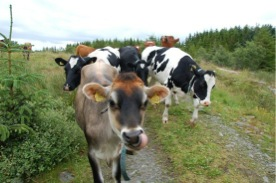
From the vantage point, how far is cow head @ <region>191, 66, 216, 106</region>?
6.46 meters

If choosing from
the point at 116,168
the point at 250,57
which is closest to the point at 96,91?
the point at 116,168

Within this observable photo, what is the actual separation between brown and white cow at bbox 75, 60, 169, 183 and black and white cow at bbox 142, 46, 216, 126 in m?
2.73

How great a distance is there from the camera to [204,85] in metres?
6.49

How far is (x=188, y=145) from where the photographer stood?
6.35 meters

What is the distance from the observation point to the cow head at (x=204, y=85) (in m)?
6.46

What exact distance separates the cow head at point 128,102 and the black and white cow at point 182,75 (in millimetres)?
3363

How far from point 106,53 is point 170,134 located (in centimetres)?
333

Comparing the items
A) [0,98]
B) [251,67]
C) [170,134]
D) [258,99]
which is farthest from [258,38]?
[0,98]

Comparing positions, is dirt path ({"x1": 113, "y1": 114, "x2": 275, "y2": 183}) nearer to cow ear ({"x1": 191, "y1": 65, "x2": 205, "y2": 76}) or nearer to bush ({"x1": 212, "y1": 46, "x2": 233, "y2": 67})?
cow ear ({"x1": 191, "y1": 65, "x2": 205, "y2": 76})

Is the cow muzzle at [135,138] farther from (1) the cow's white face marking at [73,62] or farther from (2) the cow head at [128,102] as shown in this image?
(1) the cow's white face marking at [73,62]

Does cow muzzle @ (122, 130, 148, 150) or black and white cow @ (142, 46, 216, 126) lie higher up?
black and white cow @ (142, 46, 216, 126)

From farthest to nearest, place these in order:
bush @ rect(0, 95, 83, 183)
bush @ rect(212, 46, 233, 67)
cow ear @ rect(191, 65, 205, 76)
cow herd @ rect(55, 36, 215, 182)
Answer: bush @ rect(212, 46, 233, 67)
cow ear @ rect(191, 65, 205, 76)
bush @ rect(0, 95, 83, 183)
cow herd @ rect(55, 36, 215, 182)

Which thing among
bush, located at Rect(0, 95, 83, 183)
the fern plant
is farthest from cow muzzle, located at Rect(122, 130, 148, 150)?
bush, located at Rect(0, 95, 83, 183)

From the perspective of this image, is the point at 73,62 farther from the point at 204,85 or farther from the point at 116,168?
the point at 116,168
